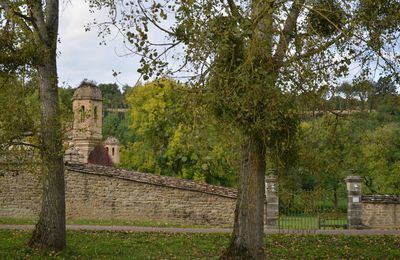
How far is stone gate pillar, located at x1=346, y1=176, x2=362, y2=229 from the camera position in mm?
22828

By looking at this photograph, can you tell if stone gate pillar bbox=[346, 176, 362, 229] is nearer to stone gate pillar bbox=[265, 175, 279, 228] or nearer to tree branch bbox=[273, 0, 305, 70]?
stone gate pillar bbox=[265, 175, 279, 228]

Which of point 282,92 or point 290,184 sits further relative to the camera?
point 290,184

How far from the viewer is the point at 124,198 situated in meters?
25.3

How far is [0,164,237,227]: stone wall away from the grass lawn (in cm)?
Result: 760

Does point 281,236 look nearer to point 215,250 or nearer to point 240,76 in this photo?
point 215,250

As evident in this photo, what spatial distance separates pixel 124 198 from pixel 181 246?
1042 cm

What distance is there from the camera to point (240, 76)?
910cm

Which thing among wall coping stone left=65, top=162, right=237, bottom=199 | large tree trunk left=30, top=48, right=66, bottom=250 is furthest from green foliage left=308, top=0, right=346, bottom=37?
wall coping stone left=65, top=162, right=237, bottom=199

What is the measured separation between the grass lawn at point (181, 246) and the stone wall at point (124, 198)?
Answer: 7601mm

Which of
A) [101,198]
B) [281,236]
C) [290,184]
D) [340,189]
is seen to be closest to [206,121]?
[290,184]

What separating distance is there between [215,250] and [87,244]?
3178 mm

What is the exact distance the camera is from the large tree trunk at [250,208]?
11.8 metres

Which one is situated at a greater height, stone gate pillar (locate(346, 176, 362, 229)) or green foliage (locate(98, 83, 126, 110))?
green foliage (locate(98, 83, 126, 110))

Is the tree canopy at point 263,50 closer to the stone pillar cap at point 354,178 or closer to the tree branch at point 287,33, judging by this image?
the tree branch at point 287,33
